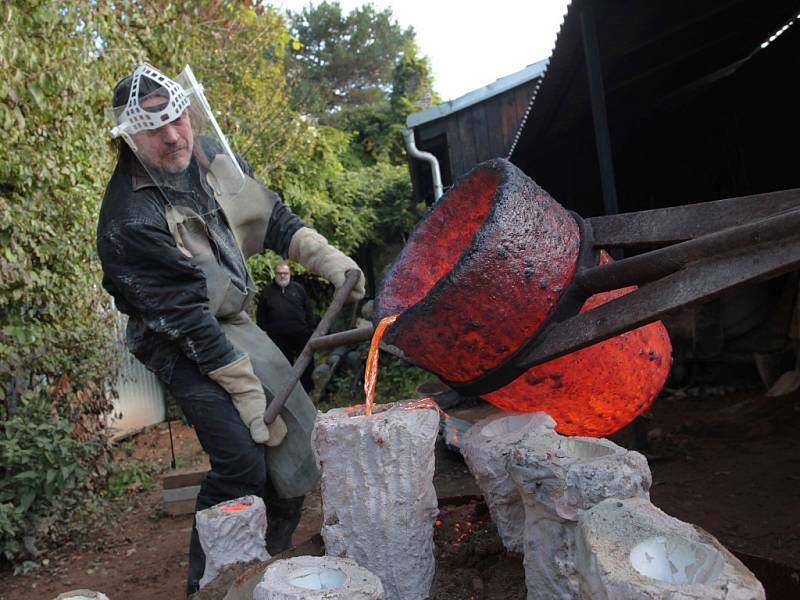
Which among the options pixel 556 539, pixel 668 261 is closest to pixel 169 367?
pixel 556 539

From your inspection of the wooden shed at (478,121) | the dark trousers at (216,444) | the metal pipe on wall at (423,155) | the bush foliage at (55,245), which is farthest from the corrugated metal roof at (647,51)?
the bush foliage at (55,245)

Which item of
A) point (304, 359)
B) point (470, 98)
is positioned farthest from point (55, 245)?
point (470, 98)

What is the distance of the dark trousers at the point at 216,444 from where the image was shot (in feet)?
8.27

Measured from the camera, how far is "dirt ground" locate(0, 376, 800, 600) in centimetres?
219

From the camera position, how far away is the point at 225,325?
2.76 metres

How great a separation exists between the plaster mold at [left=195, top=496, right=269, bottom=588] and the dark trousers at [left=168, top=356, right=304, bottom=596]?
0.22m

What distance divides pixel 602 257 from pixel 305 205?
32.0ft

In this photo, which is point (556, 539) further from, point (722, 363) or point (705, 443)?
point (722, 363)

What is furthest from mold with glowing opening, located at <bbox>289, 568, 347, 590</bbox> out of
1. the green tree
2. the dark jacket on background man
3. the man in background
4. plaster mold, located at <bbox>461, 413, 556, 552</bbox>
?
the green tree

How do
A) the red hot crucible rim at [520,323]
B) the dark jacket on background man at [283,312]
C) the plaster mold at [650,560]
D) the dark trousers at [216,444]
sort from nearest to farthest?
the plaster mold at [650,560], the red hot crucible rim at [520,323], the dark trousers at [216,444], the dark jacket on background man at [283,312]

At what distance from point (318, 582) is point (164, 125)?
1.63 m

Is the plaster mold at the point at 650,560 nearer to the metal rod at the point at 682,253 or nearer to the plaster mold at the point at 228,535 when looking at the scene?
the metal rod at the point at 682,253

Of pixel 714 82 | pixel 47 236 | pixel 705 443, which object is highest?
pixel 714 82

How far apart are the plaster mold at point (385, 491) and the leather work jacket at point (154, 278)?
75 centimetres
